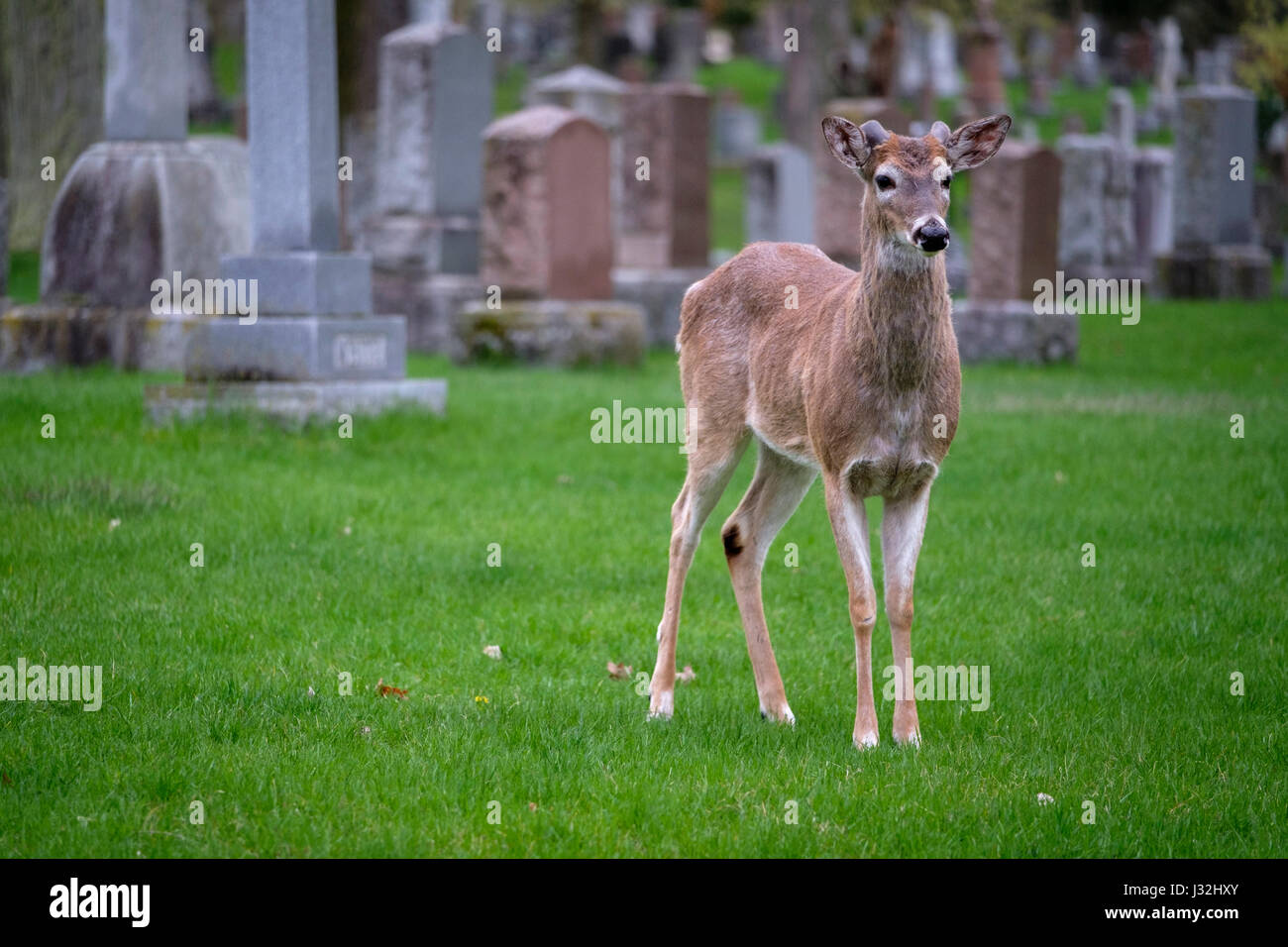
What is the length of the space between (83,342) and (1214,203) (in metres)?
16.9

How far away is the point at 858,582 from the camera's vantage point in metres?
5.84

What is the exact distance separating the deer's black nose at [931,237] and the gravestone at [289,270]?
22.3 feet

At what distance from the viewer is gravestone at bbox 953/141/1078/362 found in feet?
57.7

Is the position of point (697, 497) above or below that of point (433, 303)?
below

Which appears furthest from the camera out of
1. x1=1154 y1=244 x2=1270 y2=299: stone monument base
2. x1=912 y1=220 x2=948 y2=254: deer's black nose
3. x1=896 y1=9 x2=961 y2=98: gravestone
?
x1=896 y1=9 x2=961 y2=98: gravestone

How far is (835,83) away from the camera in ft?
116

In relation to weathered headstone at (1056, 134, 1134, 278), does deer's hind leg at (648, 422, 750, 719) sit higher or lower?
lower

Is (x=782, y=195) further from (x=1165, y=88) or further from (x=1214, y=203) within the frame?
(x=1165, y=88)

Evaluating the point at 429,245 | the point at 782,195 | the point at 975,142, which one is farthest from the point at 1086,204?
the point at 975,142

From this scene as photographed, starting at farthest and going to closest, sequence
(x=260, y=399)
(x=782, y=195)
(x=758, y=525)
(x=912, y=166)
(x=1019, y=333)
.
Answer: (x=782, y=195) < (x=1019, y=333) < (x=260, y=399) < (x=758, y=525) < (x=912, y=166)

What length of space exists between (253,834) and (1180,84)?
51.5 metres

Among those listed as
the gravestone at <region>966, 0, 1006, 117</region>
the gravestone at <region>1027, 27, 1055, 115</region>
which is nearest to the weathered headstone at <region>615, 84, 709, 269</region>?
the gravestone at <region>966, 0, 1006, 117</region>

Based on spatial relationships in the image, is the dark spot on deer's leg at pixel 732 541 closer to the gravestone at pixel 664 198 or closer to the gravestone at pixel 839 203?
the gravestone at pixel 839 203

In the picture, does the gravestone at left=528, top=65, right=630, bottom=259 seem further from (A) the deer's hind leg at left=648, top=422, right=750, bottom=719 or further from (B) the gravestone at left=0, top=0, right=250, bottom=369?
(A) the deer's hind leg at left=648, top=422, right=750, bottom=719
